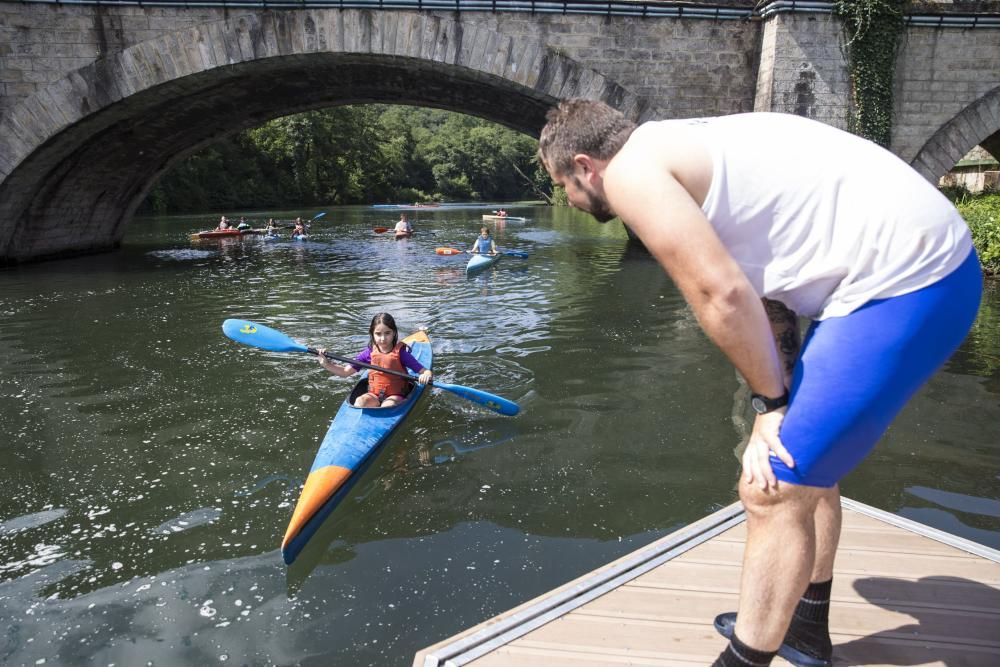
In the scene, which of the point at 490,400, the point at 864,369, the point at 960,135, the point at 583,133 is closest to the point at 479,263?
the point at 490,400

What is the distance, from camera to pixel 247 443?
15.6ft

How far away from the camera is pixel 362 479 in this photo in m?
4.21

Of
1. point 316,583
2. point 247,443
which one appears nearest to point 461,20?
point 247,443

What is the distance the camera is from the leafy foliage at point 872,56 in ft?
35.3

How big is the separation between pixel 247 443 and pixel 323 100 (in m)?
13.3

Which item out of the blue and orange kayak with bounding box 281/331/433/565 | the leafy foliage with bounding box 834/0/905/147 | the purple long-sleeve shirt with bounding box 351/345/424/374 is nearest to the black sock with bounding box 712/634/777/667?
the blue and orange kayak with bounding box 281/331/433/565

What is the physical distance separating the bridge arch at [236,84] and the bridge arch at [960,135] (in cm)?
489

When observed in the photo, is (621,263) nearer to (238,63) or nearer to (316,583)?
(238,63)

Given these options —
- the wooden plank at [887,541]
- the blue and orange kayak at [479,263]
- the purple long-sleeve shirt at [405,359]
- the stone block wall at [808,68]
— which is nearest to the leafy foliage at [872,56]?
the stone block wall at [808,68]

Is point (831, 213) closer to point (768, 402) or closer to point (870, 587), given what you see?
point (768, 402)

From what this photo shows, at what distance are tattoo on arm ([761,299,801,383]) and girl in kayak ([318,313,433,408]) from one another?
3571 millimetres

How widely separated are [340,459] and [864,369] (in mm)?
3187

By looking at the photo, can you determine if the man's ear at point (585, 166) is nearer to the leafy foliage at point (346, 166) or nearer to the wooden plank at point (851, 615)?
the wooden plank at point (851, 615)

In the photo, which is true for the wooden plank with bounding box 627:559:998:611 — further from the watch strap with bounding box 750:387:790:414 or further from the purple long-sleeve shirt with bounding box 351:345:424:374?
the purple long-sleeve shirt with bounding box 351:345:424:374
